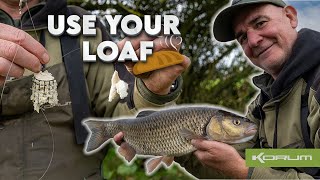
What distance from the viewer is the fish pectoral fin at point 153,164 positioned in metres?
2.33

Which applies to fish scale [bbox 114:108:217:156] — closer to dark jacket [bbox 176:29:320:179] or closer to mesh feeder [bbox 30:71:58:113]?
dark jacket [bbox 176:29:320:179]

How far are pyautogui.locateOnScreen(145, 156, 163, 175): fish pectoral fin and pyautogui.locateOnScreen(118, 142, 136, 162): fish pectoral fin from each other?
53 mm

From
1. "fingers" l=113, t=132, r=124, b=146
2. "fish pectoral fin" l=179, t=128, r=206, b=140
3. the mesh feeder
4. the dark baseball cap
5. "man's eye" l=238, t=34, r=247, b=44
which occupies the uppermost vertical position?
the dark baseball cap

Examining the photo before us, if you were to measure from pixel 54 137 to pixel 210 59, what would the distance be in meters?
0.57

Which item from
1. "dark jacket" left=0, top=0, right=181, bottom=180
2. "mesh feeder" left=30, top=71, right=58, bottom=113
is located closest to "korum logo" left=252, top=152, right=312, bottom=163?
"dark jacket" left=0, top=0, right=181, bottom=180

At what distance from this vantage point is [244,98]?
7.88ft

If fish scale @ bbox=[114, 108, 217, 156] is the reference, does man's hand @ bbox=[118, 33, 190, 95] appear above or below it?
above

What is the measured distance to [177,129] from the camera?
2.27 meters

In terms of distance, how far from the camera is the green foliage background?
7.81 ft

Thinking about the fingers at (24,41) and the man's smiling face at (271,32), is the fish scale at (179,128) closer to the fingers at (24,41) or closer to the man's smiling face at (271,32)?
the man's smiling face at (271,32)

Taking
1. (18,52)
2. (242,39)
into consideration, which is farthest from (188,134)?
(18,52)

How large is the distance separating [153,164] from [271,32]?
55 cm

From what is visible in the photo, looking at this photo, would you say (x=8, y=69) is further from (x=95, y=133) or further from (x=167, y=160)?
(x=167, y=160)

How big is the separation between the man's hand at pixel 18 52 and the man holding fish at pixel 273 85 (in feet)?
1.13
